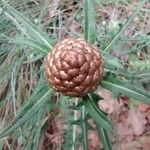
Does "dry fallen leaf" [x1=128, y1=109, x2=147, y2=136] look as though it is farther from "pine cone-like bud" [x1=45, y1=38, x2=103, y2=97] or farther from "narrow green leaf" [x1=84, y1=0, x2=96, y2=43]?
"pine cone-like bud" [x1=45, y1=38, x2=103, y2=97]

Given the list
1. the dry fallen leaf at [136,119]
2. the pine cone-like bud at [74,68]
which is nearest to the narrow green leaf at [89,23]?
the pine cone-like bud at [74,68]

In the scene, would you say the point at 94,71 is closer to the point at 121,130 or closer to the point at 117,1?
the point at 121,130

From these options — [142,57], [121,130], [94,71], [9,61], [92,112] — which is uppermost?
[94,71]

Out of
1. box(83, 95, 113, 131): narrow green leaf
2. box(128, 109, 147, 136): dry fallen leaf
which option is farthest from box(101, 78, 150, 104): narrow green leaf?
box(128, 109, 147, 136): dry fallen leaf

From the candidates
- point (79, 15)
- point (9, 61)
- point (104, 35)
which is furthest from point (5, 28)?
point (104, 35)

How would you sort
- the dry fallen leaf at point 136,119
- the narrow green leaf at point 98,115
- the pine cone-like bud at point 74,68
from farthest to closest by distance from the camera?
the dry fallen leaf at point 136,119 < the narrow green leaf at point 98,115 < the pine cone-like bud at point 74,68

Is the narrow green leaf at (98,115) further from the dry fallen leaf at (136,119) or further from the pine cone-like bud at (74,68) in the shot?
the dry fallen leaf at (136,119)

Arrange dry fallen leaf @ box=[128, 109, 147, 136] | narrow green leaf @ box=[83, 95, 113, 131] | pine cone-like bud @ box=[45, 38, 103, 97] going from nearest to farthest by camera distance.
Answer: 1. pine cone-like bud @ box=[45, 38, 103, 97]
2. narrow green leaf @ box=[83, 95, 113, 131]
3. dry fallen leaf @ box=[128, 109, 147, 136]
